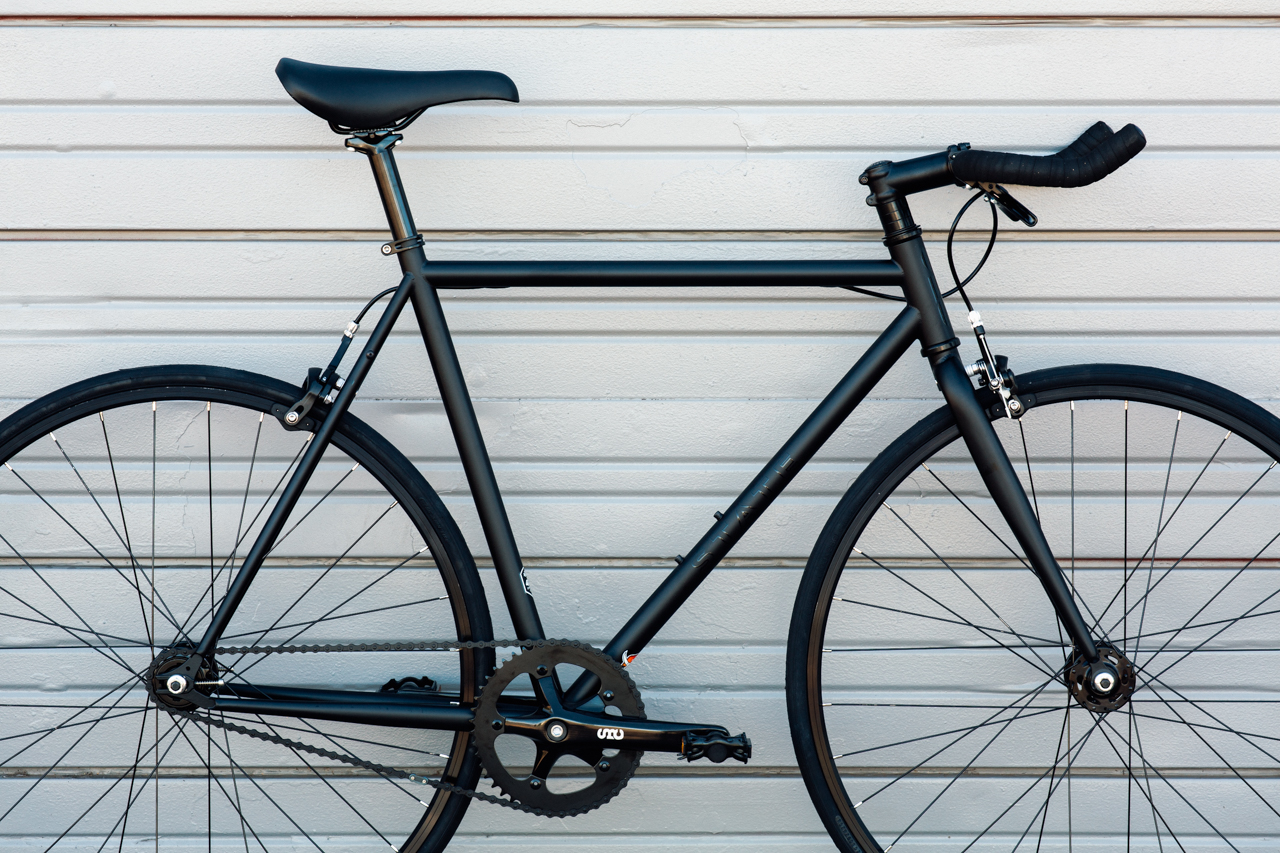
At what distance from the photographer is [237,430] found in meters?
2.05

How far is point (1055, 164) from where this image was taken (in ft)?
5.36

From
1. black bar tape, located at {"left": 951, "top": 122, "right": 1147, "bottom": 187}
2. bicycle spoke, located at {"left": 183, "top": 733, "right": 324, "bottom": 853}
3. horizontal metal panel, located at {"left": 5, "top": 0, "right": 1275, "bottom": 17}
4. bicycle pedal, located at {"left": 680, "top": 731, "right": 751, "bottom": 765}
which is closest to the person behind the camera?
black bar tape, located at {"left": 951, "top": 122, "right": 1147, "bottom": 187}

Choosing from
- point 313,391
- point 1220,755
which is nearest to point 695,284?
point 313,391

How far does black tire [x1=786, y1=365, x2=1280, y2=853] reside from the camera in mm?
2074

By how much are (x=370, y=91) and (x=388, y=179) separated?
0.16m

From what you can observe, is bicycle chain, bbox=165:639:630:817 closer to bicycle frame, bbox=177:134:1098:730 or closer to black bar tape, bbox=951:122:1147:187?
bicycle frame, bbox=177:134:1098:730

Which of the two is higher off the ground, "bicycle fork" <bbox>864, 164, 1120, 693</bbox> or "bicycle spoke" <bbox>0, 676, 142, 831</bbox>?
"bicycle fork" <bbox>864, 164, 1120, 693</bbox>

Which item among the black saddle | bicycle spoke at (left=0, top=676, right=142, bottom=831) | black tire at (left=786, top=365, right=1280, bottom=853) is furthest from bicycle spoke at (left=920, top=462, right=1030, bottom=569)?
bicycle spoke at (left=0, top=676, right=142, bottom=831)

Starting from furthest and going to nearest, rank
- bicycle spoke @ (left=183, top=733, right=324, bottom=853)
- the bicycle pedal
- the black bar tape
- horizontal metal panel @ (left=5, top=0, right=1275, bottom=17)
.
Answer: bicycle spoke @ (left=183, top=733, right=324, bottom=853)
horizontal metal panel @ (left=5, top=0, right=1275, bottom=17)
the bicycle pedal
the black bar tape

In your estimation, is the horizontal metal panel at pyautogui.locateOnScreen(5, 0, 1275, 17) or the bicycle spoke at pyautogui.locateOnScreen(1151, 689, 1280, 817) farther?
the bicycle spoke at pyautogui.locateOnScreen(1151, 689, 1280, 817)

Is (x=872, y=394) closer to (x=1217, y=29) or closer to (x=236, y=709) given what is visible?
(x=1217, y=29)

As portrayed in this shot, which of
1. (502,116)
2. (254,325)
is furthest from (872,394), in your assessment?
(254,325)

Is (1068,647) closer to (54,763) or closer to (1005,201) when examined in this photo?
(1005,201)

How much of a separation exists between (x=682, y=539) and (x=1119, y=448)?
41.6 inches
